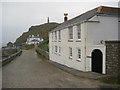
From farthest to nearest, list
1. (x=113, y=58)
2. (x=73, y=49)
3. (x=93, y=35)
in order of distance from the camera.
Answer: (x=73, y=49), (x=93, y=35), (x=113, y=58)

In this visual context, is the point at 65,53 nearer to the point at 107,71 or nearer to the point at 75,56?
the point at 75,56

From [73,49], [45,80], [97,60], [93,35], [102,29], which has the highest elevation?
[102,29]

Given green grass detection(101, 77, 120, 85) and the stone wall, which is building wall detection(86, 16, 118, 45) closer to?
the stone wall

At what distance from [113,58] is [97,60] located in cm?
182

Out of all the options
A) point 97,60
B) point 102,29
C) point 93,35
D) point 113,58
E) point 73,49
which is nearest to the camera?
point 113,58

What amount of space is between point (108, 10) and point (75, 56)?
6351 mm

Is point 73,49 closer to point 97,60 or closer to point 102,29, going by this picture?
point 97,60

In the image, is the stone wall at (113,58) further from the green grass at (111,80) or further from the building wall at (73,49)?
the building wall at (73,49)

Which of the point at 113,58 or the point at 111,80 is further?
the point at 113,58

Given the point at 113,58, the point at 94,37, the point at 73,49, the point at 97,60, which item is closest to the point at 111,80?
the point at 113,58

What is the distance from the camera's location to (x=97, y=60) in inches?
517

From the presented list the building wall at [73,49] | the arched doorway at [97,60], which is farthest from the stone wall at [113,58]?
the building wall at [73,49]

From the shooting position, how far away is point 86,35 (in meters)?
13.7

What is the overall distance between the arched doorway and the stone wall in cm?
96
